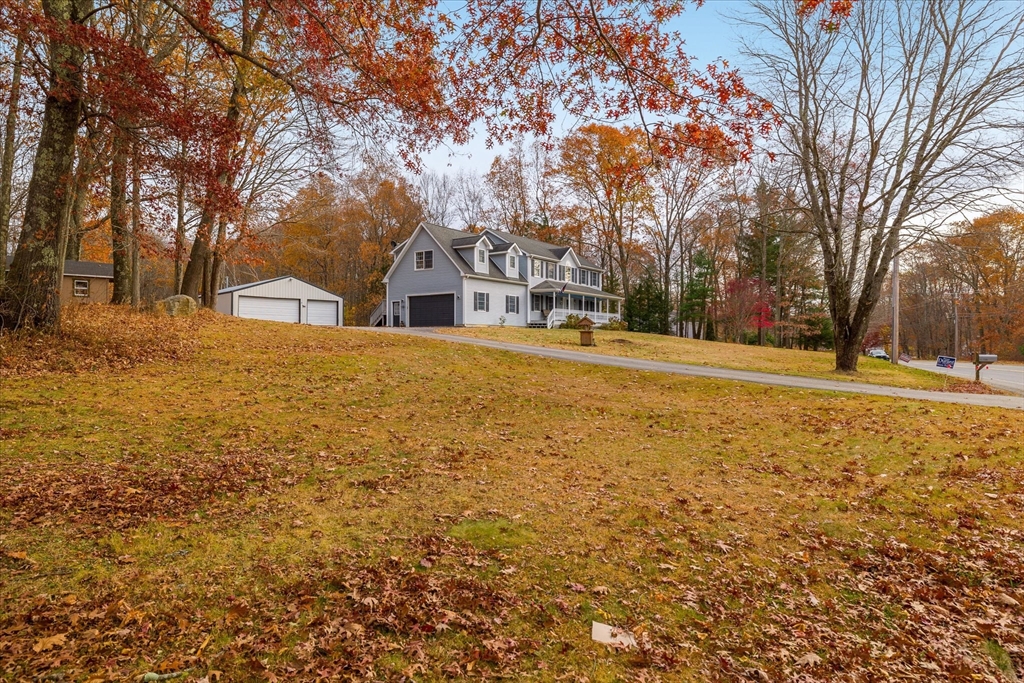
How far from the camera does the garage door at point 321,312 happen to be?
1286 inches

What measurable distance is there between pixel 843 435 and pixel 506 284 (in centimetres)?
2811

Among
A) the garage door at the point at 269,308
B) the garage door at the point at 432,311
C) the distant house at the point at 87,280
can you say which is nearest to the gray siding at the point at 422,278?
the garage door at the point at 432,311

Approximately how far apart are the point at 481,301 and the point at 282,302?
37.8 feet

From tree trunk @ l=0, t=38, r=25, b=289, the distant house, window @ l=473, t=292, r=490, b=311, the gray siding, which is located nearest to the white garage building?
the gray siding

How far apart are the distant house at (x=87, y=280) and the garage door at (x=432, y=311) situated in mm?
16641

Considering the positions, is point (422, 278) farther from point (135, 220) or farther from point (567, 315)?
point (135, 220)

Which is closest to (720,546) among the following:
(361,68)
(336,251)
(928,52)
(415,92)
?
(415,92)

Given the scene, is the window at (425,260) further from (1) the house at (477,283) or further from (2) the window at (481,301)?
(2) the window at (481,301)

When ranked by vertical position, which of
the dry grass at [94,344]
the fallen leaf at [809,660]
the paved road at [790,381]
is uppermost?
the dry grass at [94,344]

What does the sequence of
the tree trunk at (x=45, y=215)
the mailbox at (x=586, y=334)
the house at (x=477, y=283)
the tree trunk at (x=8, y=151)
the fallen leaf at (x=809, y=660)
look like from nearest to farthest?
the fallen leaf at (x=809, y=660), the tree trunk at (x=45, y=215), the tree trunk at (x=8, y=151), the mailbox at (x=586, y=334), the house at (x=477, y=283)

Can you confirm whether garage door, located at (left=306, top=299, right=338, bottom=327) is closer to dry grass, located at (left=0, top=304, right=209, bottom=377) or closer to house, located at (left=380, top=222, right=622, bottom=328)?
house, located at (left=380, top=222, right=622, bottom=328)

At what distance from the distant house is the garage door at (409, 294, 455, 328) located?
655 inches

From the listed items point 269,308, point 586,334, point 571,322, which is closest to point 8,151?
point 269,308

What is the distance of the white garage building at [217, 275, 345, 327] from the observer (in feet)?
97.4
